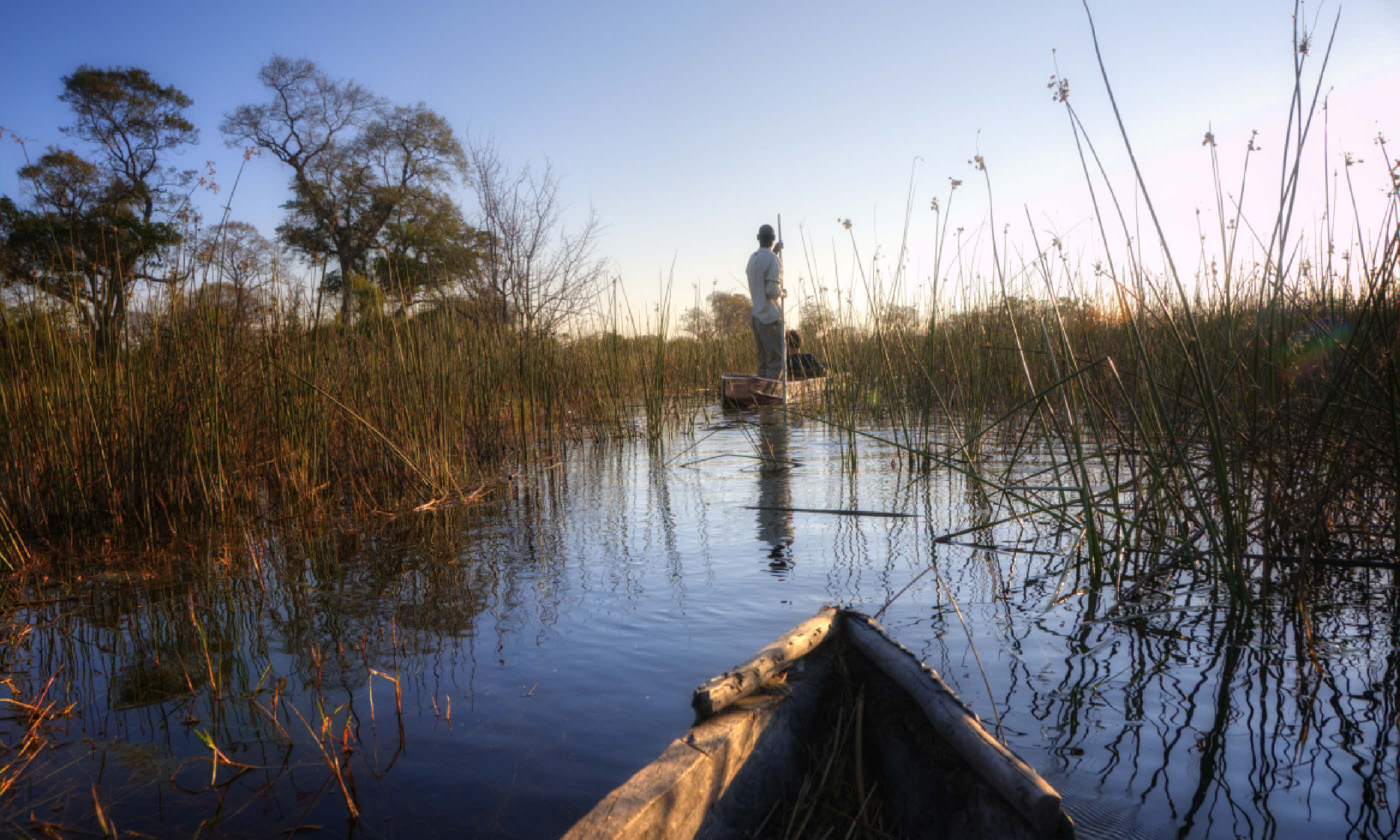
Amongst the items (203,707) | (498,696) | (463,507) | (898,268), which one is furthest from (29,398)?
(898,268)

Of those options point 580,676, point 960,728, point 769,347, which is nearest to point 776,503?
point 580,676

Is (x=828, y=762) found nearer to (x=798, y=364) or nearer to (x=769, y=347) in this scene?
(x=798, y=364)

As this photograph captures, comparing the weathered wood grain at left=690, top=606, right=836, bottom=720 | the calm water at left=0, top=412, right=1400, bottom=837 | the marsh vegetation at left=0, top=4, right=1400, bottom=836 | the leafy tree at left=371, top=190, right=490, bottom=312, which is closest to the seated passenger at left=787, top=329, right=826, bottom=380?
the marsh vegetation at left=0, top=4, right=1400, bottom=836

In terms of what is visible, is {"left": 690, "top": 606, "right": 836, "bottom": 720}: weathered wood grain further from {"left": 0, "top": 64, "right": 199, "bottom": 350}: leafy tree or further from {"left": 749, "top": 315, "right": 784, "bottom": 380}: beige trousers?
{"left": 749, "top": 315, "right": 784, "bottom": 380}: beige trousers

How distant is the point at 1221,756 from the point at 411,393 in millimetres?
3546

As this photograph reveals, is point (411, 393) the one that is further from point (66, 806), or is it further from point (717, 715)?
point (717, 715)

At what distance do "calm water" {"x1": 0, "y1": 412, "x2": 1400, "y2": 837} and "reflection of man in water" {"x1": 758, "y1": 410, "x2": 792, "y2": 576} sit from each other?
0.04 meters

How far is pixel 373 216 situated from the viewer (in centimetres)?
2239

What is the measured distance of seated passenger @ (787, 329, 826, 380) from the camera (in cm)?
819

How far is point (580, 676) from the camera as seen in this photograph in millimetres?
1722

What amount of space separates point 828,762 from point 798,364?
752cm

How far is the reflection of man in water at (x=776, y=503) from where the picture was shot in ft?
8.82

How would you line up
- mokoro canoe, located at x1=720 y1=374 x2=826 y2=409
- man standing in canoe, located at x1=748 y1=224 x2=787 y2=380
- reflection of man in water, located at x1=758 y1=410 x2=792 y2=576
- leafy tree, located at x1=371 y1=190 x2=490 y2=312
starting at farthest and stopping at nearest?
leafy tree, located at x1=371 y1=190 x2=490 y2=312
man standing in canoe, located at x1=748 y1=224 x2=787 y2=380
mokoro canoe, located at x1=720 y1=374 x2=826 y2=409
reflection of man in water, located at x1=758 y1=410 x2=792 y2=576

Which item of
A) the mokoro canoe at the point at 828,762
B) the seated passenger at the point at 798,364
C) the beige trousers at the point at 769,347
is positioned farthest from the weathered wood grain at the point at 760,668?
the beige trousers at the point at 769,347
